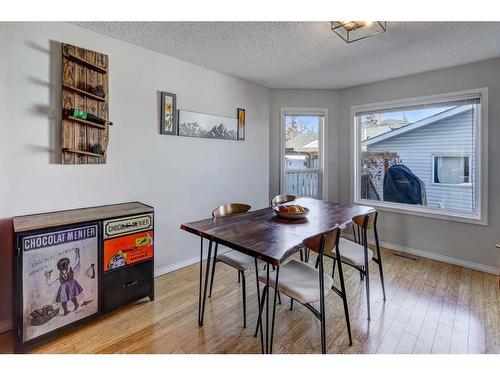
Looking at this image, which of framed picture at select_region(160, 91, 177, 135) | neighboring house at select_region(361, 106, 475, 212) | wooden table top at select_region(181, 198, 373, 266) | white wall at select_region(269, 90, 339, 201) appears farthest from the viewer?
white wall at select_region(269, 90, 339, 201)

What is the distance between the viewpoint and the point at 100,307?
2049 mm

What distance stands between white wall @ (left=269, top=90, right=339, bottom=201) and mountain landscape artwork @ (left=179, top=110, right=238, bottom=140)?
33.0 inches

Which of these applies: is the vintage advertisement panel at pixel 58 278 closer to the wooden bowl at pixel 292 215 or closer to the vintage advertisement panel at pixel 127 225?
the vintage advertisement panel at pixel 127 225

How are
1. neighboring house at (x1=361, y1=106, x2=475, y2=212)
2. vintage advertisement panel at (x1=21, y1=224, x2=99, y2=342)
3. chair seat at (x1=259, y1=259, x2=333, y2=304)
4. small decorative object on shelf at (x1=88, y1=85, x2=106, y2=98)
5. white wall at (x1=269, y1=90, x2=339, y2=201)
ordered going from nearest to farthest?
chair seat at (x1=259, y1=259, x2=333, y2=304)
vintage advertisement panel at (x1=21, y1=224, x2=99, y2=342)
small decorative object on shelf at (x1=88, y1=85, x2=106, y2=98)
neighboring house at (x1=361, y1=106, x2=475, y2=212)
white wall at (x1=269, y1=90, x2=339, y2=201)

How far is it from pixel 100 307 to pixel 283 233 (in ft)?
5.10

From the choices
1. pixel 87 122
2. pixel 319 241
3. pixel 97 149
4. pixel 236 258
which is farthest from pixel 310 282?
pixel 87 122

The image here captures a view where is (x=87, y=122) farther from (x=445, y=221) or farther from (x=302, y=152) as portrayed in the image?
(x=445, y=221)

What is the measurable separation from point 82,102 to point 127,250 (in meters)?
1.32

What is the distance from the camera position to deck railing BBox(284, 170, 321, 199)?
13.9 ft

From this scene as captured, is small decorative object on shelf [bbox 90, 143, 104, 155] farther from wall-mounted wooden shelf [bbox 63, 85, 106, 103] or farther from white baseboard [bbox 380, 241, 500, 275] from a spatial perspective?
white baseboard [bbox 380, 241, 500, 275]

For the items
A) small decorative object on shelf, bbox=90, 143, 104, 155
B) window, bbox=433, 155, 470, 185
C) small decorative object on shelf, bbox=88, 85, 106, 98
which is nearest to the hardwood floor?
window, bbox=433, 155, 470, 185

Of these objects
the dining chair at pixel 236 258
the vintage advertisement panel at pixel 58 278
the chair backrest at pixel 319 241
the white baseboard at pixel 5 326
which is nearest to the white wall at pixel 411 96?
the dining chair at pixel 236 258

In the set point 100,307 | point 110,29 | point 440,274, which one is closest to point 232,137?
point 110,29

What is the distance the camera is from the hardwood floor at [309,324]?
1795 millimetres
